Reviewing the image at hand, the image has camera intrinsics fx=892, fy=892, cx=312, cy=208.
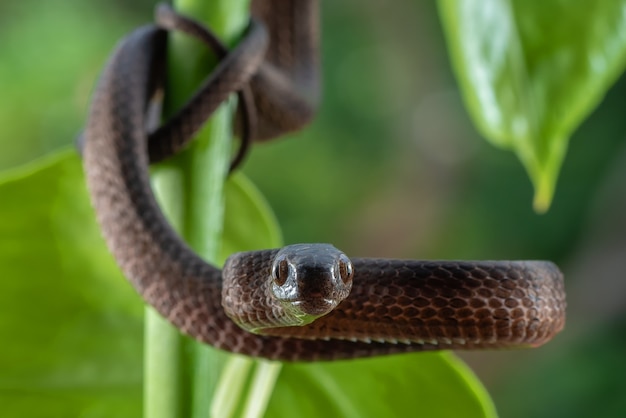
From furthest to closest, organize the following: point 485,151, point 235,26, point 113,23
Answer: point 485,151, point 113,23, point 235,26

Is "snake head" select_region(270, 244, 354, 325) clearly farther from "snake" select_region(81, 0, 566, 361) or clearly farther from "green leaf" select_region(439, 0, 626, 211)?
"green leaf" select_region(439, 0, 626, 211)

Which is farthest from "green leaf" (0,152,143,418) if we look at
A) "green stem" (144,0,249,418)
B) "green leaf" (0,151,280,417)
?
"green stem" (144,0,249,418)

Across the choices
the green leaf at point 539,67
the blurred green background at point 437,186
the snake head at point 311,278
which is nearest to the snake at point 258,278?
the snake head at point 311,278

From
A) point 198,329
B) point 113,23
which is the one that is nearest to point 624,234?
point 113,23

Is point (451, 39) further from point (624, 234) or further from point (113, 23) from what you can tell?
point (624, 234)

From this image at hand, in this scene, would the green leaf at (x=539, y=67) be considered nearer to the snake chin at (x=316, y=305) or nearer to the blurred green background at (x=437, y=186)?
the snake chin at (x=316, y=305)

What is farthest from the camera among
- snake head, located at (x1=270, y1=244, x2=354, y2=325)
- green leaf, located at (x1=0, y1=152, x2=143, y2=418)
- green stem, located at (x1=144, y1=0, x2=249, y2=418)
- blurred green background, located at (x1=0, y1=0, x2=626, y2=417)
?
blurred green background, located at (x1=0, y1=0, x2=626, y2=417)

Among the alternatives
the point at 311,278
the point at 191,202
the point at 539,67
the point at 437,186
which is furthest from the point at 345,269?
the point at 437,186
